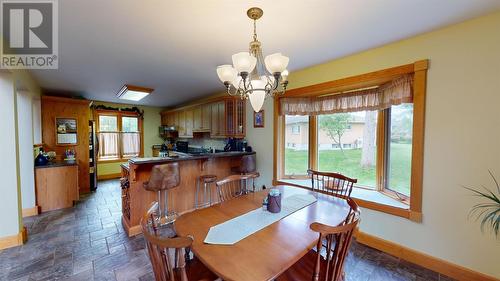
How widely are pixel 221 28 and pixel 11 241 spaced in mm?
3444

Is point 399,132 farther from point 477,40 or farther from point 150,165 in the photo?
point 150,165

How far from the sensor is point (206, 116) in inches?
188

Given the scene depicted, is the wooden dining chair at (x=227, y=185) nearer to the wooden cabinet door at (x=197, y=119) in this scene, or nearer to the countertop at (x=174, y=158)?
the countertop at (x=174, y=158)

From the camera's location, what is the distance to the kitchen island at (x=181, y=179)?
280cm

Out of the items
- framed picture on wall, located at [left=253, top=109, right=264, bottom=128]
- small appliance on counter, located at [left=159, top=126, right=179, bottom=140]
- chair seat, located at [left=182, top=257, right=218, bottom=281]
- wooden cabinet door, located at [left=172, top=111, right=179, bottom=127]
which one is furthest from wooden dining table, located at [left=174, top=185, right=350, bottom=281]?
small appliance on counter, located at [left=159, top=126, right=179, bottom=140]

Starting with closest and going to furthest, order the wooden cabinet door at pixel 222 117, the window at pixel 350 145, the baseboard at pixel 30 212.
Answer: the window at pixel 350 145 → the baseboard at pixel 30 212 → the wooden cabinet door at pixel 222 117

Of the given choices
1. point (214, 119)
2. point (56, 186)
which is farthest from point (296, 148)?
point (56, 186)

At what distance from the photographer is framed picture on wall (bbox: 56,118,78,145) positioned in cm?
438

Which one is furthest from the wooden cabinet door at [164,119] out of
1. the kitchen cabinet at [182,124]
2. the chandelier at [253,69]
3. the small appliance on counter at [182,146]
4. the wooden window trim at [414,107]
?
the chandelier at [253,69]

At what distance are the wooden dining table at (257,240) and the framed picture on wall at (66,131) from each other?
4596 millimetres

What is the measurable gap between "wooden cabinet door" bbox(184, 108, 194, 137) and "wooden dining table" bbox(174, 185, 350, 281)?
152 inches

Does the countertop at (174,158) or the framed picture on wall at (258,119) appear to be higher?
the framed picture on wall at (258,119)

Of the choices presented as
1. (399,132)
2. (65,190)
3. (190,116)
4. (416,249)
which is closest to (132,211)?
(65,190)

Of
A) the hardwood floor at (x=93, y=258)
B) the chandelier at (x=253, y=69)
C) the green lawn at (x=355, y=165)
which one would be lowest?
the hardwood floor at (x=93, y=258)
